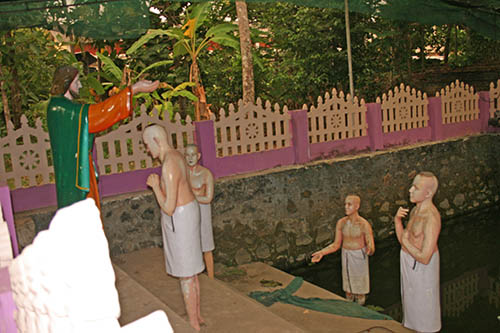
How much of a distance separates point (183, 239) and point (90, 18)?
8.54ft

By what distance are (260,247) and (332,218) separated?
4.31 feet

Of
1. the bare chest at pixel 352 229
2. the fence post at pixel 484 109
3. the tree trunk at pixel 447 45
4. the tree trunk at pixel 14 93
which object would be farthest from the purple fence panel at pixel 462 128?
the tree trunk at pixel 14 93

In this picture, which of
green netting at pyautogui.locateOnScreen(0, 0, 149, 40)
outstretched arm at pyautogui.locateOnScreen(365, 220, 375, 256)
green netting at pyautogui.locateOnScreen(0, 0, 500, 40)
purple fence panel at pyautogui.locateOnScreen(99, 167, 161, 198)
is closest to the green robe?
green netting at pyautogui.locateOnScreen(0, 0, 500, 40)

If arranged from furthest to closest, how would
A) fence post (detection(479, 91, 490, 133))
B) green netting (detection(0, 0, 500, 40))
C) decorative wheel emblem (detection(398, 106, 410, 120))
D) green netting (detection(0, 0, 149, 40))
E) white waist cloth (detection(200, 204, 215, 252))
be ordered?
1. fence post (detection(479, 91, 490, 133))
2. decorative wheel emblem (detection(398, 106, 410, 120))
3. white waist cloth (detection(200, 204, 215, 252))
4. green netting (detection(0, 0, 149, 40))
5. green netting (detection(0, 0, 500, 40))

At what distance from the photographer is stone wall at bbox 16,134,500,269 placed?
6.96 metres

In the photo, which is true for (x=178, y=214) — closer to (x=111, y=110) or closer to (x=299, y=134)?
(x=111, y=110)

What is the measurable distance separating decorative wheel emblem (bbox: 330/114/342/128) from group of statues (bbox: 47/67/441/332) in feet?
13.6

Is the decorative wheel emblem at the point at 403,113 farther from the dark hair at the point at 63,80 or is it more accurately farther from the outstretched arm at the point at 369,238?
the dark hair at the point at 63,80

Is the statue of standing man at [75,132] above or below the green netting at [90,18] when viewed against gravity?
below

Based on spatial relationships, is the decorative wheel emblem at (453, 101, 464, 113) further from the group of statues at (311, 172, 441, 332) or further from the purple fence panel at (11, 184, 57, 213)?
the purple fence panel at (11, 184, 57, 213)

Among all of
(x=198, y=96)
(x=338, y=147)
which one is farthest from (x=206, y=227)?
(x=198, y=96)

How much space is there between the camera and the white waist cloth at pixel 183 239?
4305 mm

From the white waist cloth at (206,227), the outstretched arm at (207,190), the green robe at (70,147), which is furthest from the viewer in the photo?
the white waist cloth at (206,227)

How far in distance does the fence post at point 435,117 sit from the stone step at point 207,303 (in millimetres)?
5497
